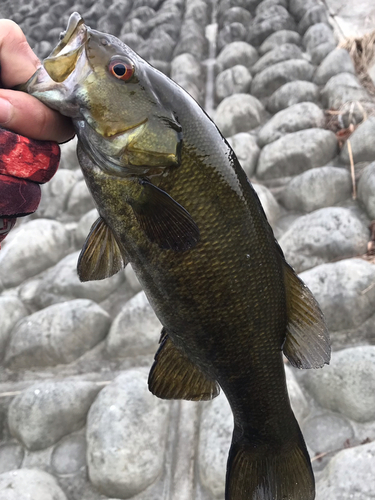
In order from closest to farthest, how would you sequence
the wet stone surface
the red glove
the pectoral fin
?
1. the pectoral fin
2. the red glove
3. the wet stone surface

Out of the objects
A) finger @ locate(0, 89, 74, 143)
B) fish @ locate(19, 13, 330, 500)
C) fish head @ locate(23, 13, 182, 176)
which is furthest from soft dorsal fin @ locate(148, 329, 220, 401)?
finger @ locate(0, 89, 74, 143)

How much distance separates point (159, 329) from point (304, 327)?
1354mm

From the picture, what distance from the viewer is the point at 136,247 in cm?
77

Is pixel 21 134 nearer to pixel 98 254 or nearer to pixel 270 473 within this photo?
pixel 98 254

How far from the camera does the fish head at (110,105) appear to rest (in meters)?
0.72

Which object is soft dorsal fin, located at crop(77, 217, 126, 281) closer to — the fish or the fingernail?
the fish

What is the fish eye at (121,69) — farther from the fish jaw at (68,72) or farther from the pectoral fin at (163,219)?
the pectoral fin at (163,219)

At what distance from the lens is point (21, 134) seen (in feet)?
2.65

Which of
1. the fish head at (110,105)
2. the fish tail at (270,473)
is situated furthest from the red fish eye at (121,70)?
the fish tail at (270,473)

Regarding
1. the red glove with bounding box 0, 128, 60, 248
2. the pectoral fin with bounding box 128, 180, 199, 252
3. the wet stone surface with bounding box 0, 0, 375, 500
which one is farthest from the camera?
the wet stone surface with bounding box 0, 0, 375, 500

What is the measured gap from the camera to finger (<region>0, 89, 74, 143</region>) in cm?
76

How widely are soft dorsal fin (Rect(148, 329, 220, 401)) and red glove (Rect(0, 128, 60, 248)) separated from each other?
43cm

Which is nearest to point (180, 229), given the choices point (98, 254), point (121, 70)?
point (98, 254)

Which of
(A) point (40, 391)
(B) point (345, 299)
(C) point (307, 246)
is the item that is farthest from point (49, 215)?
(B) point (345, 299)
